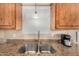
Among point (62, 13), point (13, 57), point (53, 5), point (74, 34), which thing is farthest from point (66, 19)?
point (13, 57)

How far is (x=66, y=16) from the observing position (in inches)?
126

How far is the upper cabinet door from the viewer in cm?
319

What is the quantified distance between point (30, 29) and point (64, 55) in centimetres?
A: 147

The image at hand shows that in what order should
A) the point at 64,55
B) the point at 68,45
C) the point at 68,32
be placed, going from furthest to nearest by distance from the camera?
the point at 68,32 → the point at 68,45 → the point at 64,55

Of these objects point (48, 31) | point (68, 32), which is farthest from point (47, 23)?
point (68, 32)

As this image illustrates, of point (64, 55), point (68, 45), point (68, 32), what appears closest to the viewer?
point (64, 55)

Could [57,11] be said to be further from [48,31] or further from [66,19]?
[48,31]

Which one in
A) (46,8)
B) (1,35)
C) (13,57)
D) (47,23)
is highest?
(46,8)

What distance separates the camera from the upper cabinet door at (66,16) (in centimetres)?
319

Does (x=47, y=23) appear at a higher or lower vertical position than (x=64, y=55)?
higher

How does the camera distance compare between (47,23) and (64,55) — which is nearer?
(64,55)

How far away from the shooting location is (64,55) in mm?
2404

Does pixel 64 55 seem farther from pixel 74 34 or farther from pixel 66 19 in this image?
pixel 74 34

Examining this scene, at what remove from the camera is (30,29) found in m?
3.71
